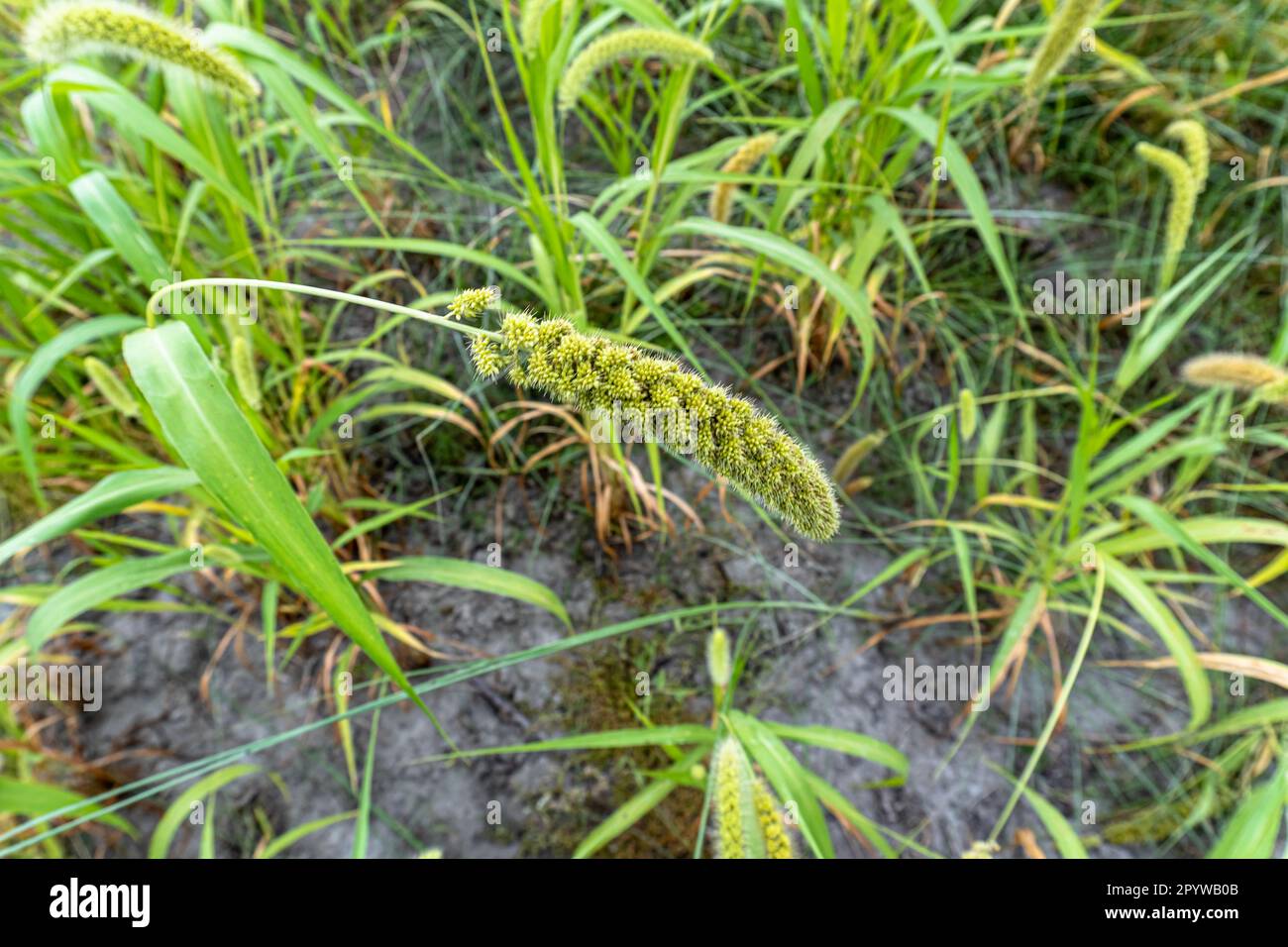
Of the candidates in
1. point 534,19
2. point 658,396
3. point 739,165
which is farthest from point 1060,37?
point 658,396

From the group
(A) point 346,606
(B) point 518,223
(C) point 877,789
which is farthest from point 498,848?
(B) point 518,223

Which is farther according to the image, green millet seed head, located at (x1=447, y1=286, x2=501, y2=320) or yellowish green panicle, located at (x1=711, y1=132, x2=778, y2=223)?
yellowish green panicle, located at (x1=711, y1=132, x2=778, y2=223)

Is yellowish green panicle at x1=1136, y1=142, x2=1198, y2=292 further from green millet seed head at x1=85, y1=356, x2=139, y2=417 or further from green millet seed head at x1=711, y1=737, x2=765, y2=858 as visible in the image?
green millet seed head at x1=85, y1=356, x2=139, y2=417

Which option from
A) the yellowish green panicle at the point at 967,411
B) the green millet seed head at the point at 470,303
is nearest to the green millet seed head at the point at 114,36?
the green millet seed head at the point at 470,303

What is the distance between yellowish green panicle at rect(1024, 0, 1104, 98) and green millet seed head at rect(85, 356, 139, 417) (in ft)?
7.90

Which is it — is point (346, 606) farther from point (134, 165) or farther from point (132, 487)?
point (134, 165)

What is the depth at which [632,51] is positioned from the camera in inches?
63.1

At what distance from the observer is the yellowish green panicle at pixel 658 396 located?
931mm

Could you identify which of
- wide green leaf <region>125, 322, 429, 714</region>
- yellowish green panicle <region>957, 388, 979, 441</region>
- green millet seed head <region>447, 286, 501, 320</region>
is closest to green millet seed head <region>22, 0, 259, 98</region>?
wide green leaf <region>125, 322, 429, 714</region>

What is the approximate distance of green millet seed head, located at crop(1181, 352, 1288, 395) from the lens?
1.68 metres

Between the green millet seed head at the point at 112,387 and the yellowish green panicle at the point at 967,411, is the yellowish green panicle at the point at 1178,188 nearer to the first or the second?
the yellowish green panicle at the point at 967,411

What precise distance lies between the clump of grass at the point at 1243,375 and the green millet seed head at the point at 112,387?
2704mm

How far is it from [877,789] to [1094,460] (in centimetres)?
140

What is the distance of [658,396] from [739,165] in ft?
3.77
